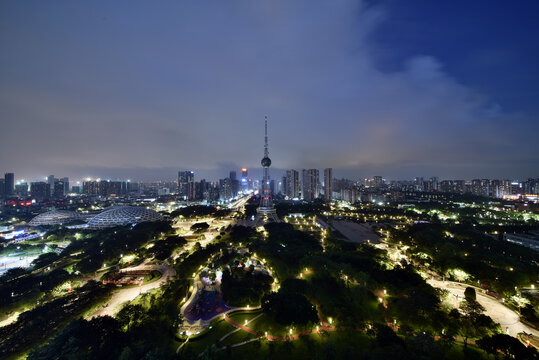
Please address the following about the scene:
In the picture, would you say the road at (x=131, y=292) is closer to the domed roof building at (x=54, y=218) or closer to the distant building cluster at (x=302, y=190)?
the domed roof building at (x=54, y=218)

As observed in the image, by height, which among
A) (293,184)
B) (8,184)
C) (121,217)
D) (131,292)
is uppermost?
(8,184)

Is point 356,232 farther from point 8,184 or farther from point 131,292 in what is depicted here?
point 8,184

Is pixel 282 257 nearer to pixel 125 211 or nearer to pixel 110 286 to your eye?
pixel 110 286

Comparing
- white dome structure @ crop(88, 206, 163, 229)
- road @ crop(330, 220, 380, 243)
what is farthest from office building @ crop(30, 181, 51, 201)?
road @ crop(330, 220, 380, 243)

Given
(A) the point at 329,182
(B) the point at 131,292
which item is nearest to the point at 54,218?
(B) the point at 131,292

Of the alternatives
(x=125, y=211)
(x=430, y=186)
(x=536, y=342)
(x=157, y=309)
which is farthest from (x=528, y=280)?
(x=430, y=186)

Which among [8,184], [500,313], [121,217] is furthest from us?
[8,184]
